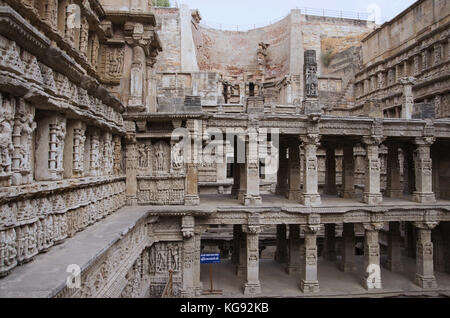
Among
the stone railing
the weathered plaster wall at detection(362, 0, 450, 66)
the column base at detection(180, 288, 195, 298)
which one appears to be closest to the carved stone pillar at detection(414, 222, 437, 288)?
the column base at detection(180, 288, 195, 298)

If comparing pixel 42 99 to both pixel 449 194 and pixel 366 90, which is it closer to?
pixel 449 194

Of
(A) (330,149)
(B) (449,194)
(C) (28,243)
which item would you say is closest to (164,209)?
(C) (28,243)

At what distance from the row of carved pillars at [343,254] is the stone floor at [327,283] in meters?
0.26

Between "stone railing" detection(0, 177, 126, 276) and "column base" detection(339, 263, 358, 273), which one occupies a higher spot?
"stone railing" detection(0, 177, 126, 276)

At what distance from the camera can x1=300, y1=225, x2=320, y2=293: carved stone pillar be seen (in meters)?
10.5

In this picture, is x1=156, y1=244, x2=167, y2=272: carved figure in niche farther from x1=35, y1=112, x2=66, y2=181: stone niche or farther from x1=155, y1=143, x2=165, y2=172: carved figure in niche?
x1=35, y1=112, x2=66, y2=181: stone niche

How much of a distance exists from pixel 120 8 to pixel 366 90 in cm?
1835

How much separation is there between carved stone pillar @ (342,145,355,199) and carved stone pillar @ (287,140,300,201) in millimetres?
2244

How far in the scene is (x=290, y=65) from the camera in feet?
101

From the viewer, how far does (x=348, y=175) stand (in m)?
13.2

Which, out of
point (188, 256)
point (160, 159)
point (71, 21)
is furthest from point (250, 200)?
point (71, 21)

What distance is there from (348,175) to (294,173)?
8.55 ft

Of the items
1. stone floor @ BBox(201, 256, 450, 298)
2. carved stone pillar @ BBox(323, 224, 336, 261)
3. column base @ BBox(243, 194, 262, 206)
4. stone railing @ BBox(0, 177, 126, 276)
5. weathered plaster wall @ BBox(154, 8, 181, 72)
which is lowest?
stone floor @ BBox(201, 256, 450, 298)

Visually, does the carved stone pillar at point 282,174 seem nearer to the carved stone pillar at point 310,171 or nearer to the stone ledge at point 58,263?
the carved stone pillar at point 310,171
